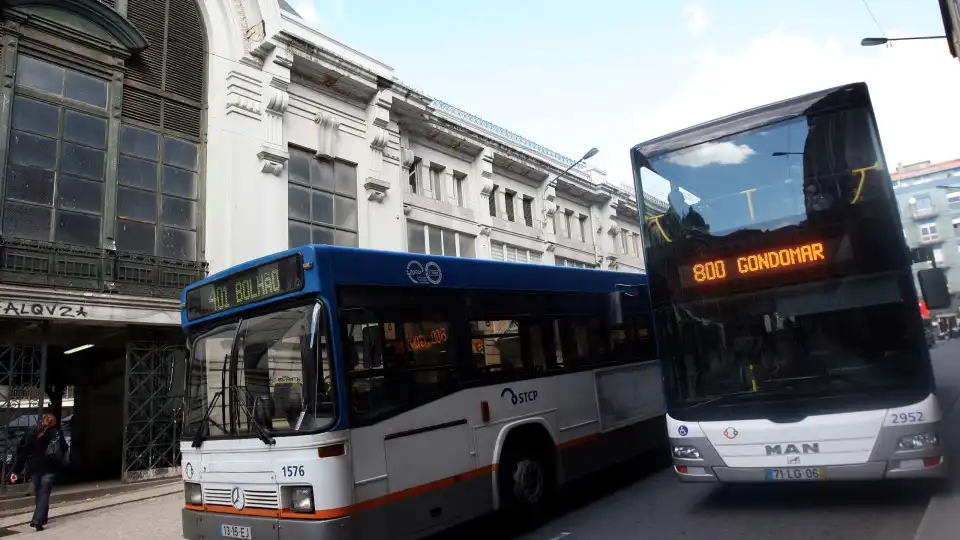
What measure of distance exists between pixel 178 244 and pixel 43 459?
243 inches

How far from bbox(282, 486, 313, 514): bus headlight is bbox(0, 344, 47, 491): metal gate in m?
8.58

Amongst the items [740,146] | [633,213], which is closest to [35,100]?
[740,146]

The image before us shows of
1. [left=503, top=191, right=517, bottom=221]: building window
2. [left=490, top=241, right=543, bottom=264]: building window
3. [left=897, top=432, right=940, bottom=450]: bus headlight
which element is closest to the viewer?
[left=897, top=432, right=940, bottom=450]: bus headlight

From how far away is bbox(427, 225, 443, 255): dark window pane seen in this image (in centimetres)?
2145

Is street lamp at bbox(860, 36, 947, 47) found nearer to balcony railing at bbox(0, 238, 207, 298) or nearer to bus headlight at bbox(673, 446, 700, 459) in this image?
bus headlight at bbox(673, 446, 700, 459)

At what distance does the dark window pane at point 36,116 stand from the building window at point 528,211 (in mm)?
18075

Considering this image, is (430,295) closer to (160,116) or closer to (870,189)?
(870,189)

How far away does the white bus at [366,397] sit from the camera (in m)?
4.95

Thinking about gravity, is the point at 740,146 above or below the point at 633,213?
below

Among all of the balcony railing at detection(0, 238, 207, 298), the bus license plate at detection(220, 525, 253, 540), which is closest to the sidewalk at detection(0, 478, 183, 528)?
the balcony railing at detection(0, 238, 207, 298)

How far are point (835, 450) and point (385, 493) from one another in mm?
4214

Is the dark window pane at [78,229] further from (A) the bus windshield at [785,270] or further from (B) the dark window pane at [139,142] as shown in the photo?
(A) the bus windshield at [785,270]

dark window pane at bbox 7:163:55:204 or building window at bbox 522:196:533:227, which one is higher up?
building window at bbox 522:196:533:227

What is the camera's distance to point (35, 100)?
12.4 m
